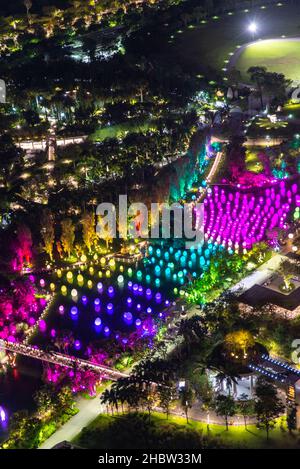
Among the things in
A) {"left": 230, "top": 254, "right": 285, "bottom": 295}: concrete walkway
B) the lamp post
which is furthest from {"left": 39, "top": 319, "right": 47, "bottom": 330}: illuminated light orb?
the lamp post

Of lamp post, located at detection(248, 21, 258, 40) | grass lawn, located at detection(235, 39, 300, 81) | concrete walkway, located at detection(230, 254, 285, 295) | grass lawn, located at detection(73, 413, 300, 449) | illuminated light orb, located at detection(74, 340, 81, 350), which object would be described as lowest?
grass lawn, located at detection(73, 413, 300, 449)

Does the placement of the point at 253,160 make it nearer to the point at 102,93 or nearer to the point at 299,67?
the point at 102,93

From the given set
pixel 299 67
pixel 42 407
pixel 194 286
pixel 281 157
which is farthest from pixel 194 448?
pixel 299 67

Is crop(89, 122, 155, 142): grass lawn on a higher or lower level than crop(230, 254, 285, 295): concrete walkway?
higher

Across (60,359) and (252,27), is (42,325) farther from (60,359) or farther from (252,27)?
(252,27)

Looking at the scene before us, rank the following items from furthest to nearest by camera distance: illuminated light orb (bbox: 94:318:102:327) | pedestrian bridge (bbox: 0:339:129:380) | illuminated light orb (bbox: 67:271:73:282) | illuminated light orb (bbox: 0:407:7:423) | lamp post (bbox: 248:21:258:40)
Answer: lamp post (bbox: 248:21:258:40) < illuminated light orb (bbox: 67:271:73:282) < illuminated light orb (bbox: 94:318:102:327) < pedestrian bridge (bbox: 0:339:129:380) < illuminated light orb (bbox: 0:407:7:423)

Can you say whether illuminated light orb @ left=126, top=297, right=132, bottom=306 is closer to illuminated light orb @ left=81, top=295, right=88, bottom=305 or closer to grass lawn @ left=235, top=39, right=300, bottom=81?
illuminated light orb @ left=81, top=295, right=88, bottom=305

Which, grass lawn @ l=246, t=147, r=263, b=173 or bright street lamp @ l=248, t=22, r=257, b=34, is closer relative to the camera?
grass lawn @ l=246, t=147, r=263, b=173

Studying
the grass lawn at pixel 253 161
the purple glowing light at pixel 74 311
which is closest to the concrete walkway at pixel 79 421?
the purple glowing light at pixel 74 311
